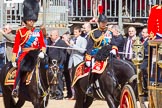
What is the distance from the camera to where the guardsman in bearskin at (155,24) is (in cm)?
1120

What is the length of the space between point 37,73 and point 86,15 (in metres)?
7.25

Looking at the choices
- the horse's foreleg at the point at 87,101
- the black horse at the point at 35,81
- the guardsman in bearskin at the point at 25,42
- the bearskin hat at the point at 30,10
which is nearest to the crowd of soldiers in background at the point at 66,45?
the bearskin hat at the point at 30,10

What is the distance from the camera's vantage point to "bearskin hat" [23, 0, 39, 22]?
1479 centimetres

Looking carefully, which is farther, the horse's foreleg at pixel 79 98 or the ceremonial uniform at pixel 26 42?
the horse's foreleg at pixel 79 98

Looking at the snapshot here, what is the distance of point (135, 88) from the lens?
12812 mm

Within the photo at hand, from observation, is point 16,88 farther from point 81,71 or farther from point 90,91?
point 90,91

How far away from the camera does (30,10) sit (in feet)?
49.8

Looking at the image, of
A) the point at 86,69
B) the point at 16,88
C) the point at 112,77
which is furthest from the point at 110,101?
the point at 16,88

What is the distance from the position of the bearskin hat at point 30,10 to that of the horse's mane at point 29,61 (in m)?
0.79

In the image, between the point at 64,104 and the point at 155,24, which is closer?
the point at 155,24

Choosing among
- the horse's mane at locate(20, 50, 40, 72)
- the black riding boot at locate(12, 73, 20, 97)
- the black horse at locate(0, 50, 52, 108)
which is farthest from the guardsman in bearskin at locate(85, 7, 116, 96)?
the black riding boot at locate(12, 73, 20, 97)

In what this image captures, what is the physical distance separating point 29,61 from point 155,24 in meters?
3.71

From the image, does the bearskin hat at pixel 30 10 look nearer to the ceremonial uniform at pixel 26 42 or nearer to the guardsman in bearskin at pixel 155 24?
the ceremonial uniform at pixel 26 42

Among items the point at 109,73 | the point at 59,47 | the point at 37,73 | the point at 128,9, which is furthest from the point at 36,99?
the point at 128,9
